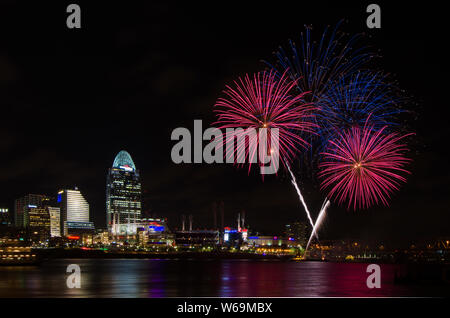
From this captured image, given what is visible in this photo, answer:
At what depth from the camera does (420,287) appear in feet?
167

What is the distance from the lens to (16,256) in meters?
114

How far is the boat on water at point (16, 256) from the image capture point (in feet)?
368

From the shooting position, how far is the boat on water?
11231cm

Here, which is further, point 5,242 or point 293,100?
point 5,242
